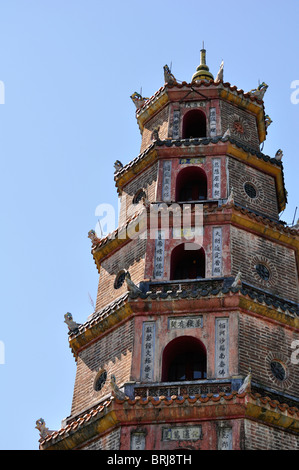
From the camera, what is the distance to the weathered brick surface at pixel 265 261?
19.9m

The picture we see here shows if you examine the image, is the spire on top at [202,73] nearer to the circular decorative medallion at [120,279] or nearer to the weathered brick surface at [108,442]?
the circular decorative medallion at [120,279]

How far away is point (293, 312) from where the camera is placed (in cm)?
1922

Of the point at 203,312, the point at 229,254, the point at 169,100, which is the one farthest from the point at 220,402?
the point at 169,100

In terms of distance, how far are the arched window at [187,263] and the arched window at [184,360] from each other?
6.94ft

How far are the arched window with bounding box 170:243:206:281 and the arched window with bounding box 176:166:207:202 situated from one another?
2.04 meters

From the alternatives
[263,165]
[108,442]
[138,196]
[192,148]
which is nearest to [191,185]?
[192,148]

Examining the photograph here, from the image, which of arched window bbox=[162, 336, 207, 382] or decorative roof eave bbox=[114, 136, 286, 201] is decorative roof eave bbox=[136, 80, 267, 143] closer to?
decorative roof eave bbox=[114, 136, 286, 201]

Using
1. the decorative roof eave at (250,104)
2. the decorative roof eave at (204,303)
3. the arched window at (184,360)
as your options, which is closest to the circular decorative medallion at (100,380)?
the decorative roof eave at (204,303)

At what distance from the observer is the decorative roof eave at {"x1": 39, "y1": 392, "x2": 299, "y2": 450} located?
16.5m

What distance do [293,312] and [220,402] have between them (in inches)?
139

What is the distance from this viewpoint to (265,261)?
20.4 metres

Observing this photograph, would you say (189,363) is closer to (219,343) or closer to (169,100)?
(219,343)

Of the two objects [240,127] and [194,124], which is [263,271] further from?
[194,124]

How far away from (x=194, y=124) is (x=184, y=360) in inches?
328
